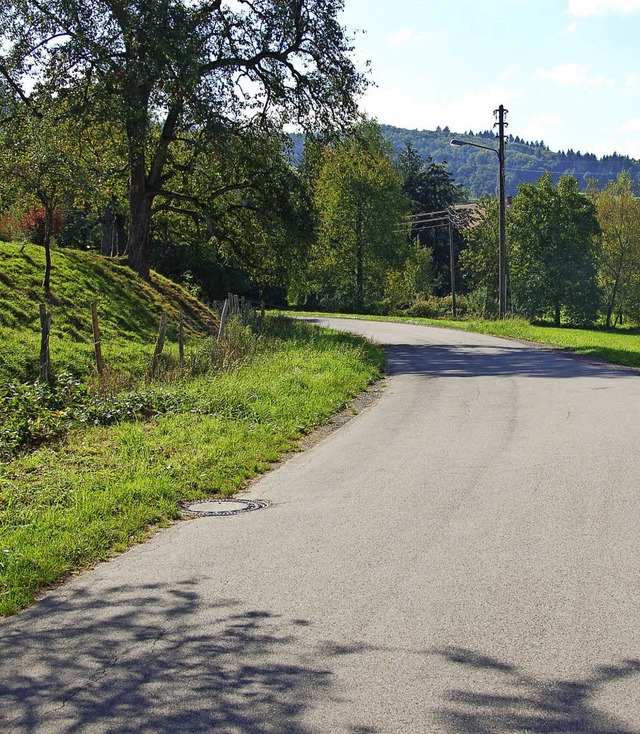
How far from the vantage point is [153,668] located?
4.64m

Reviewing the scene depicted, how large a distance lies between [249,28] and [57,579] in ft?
87.2

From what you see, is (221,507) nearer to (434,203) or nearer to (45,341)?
(45,341)

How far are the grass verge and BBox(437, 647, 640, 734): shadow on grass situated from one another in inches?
121

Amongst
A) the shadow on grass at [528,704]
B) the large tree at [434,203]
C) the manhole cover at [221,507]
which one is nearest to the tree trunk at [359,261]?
the large tree at [434,203]

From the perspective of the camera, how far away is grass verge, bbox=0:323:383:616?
22.8ft

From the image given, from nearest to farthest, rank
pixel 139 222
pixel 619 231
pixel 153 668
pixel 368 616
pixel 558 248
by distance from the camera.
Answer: pixel 153 668 < pixel 368 616 < pixel 139 222 < pixel 558 248 < pixel 619 231

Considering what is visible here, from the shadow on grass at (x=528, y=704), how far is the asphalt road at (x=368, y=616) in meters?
0.01

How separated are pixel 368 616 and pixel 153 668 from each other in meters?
1.33

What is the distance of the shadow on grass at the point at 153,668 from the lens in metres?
4.10

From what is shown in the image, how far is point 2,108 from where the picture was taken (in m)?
27.6

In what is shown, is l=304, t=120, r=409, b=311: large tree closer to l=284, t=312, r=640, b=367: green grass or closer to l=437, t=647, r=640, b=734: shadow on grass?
l=284, t=312, r=640, b=367: green grass

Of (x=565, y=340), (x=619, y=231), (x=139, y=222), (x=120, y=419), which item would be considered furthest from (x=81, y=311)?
(x=619, y=231)

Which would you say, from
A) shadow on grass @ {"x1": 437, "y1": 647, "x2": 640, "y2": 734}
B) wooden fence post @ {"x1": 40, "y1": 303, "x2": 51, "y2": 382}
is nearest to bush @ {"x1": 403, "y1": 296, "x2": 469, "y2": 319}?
wooden fence post @ {"x1": 40, "y1": 303, "x2": 51, "y2": 382}

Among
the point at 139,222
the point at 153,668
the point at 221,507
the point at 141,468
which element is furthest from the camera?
the point at 139,222
